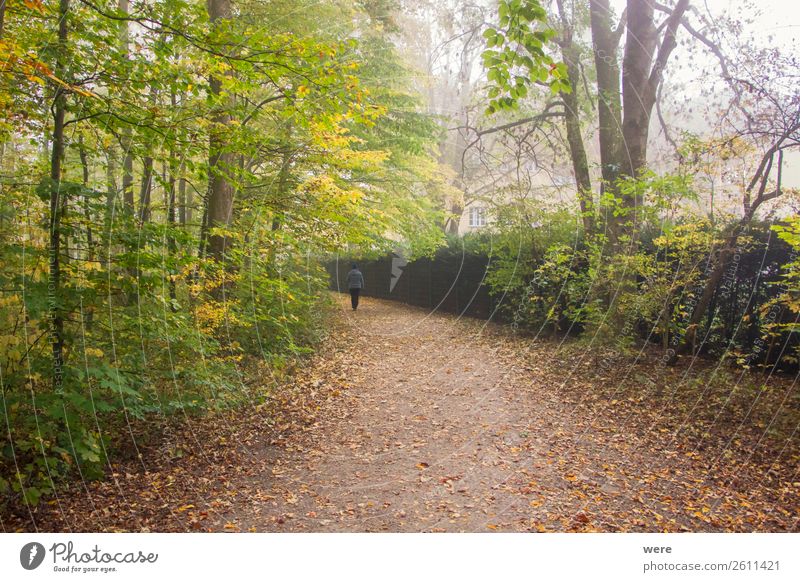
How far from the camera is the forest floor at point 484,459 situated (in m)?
2.46

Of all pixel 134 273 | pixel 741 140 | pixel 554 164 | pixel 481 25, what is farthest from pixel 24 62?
pixel 741 140

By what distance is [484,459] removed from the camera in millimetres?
3102

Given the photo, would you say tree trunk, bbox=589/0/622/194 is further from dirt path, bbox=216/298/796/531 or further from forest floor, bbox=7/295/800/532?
dirt path, bbox=216/298/796/531

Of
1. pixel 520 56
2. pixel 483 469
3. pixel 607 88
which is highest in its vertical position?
pixel 607 88

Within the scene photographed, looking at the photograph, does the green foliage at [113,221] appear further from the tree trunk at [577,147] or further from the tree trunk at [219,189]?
the tree trunk at [577,147]

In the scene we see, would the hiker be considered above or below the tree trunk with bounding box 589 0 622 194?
below

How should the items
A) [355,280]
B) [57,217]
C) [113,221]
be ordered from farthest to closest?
1. [355,280]
2. [113,221]
3. [57,217]

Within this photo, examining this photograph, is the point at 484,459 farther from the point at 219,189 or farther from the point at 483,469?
the point at 219,189

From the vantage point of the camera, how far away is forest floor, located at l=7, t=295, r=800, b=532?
8.08 feet

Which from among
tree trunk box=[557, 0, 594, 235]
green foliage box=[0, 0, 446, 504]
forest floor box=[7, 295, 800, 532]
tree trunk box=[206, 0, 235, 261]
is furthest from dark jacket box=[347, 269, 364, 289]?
tree trunk box=[557, 0, 594, 235]

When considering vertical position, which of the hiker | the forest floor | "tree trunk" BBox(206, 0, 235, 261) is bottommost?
the forest floor

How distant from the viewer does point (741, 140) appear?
353 centimetres

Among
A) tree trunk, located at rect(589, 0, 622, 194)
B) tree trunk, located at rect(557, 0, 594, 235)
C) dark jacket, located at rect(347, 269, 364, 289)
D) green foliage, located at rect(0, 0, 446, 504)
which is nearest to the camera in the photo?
green foliage, located at rect(0, 0, 446, 504)

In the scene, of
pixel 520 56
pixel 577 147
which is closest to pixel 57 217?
pixel 520 56
